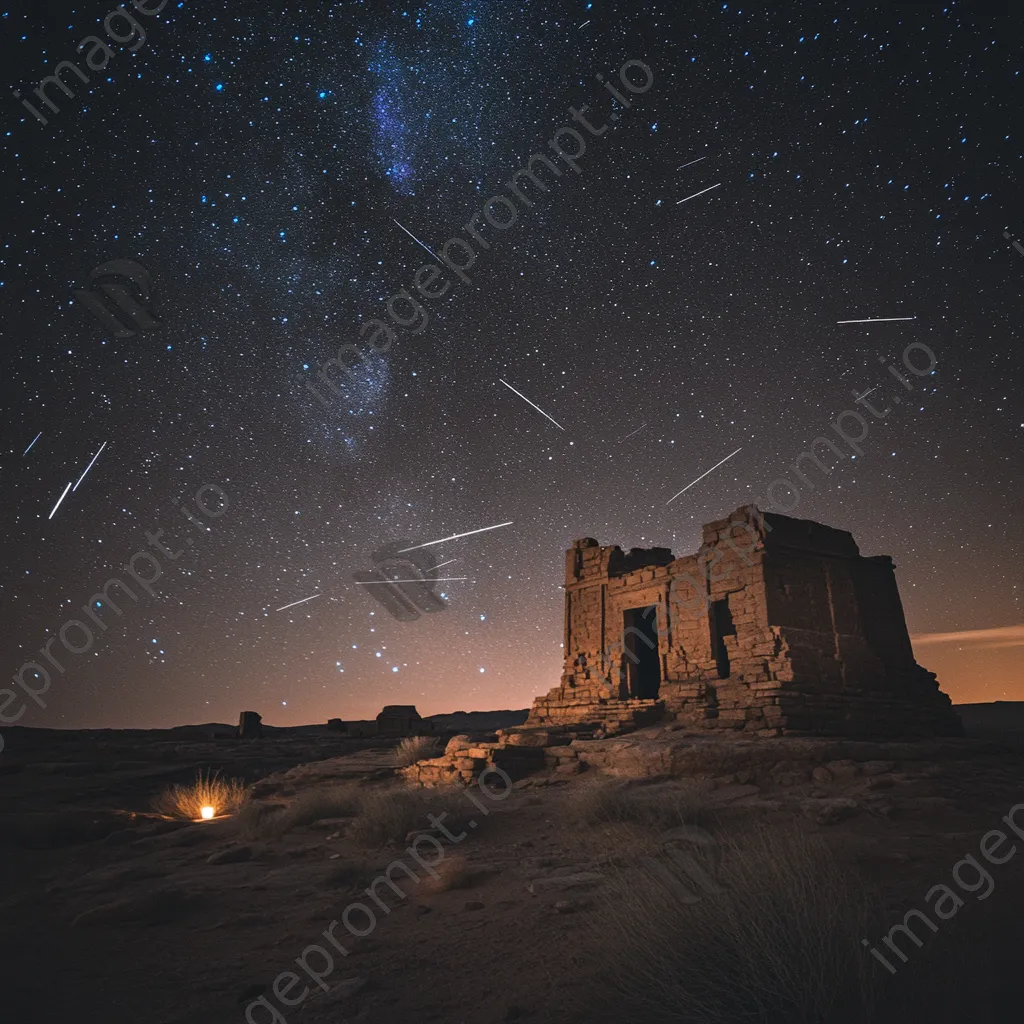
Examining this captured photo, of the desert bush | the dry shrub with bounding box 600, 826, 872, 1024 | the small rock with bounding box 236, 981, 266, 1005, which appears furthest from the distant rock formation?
the dry shrub with bounding box 600, 826, 872, 1024

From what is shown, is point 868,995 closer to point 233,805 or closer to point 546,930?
point 546,930

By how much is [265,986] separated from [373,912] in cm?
145

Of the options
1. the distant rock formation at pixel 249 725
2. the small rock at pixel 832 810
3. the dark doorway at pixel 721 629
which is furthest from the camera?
the distant rock formation at pixel 249 725

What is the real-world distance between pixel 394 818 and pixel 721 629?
11.2 meters

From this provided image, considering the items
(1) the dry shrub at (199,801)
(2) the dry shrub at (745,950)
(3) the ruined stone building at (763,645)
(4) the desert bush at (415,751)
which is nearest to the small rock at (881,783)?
(3) the ruined stone building at (763,645)

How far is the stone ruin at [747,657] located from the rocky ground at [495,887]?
2203mm

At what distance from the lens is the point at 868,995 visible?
303 cm

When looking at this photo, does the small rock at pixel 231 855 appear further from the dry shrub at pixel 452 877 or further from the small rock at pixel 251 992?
the small rock at pixel 251 992

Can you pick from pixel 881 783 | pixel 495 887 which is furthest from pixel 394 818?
pixel 881 783

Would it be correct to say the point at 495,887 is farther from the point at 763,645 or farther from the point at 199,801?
the point at 763,645

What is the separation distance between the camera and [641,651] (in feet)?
65.0

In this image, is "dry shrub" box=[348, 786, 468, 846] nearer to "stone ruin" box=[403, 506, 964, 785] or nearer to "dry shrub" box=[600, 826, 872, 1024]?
"stone ruin" box=[403, 506, 964, 785]

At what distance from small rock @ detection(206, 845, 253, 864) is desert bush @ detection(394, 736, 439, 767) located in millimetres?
7029

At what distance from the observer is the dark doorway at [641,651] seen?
1872cm
